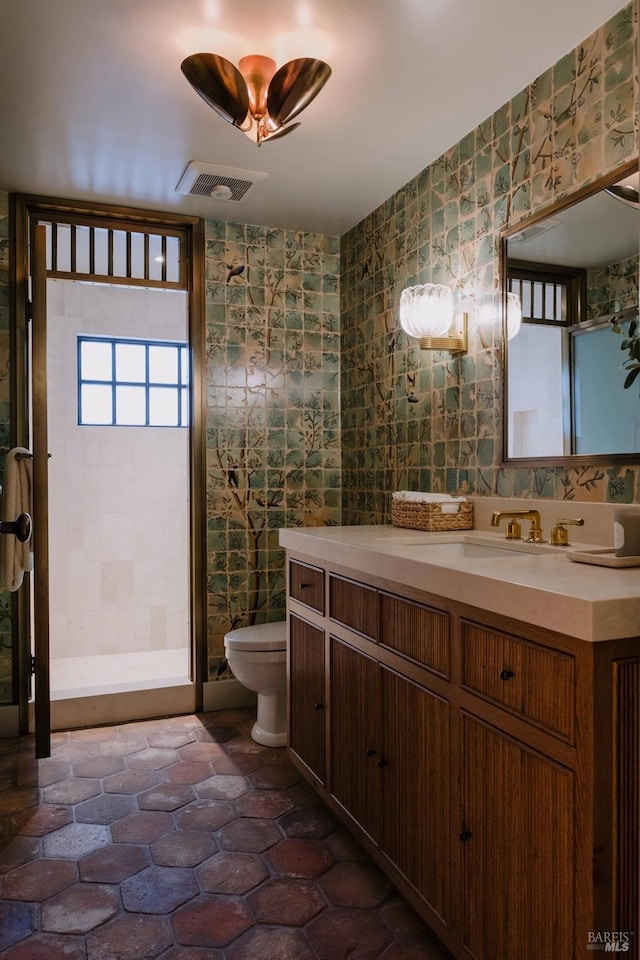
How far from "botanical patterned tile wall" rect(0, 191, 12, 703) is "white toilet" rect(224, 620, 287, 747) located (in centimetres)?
104

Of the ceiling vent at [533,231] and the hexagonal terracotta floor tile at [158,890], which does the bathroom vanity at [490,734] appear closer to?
the hexagonal terracotta floor tile at [158,890]

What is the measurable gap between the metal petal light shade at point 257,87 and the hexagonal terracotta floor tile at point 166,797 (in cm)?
227

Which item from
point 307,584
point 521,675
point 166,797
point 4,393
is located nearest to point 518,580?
point 521,675

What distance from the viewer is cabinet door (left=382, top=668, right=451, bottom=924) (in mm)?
1609

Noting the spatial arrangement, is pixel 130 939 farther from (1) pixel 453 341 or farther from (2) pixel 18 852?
(1) pixel 453 341

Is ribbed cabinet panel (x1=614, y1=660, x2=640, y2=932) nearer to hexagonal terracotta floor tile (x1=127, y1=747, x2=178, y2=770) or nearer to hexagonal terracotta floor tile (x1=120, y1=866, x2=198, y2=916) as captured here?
hexagonal terracotta floor tile (x1=120, y1=866, x2=198, y2=916)

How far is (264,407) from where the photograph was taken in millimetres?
3572

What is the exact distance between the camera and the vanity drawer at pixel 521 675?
3.98 feet

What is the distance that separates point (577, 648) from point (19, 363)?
111 inches

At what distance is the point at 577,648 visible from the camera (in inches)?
46.3

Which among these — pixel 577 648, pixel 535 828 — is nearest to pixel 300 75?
pixel 577 648

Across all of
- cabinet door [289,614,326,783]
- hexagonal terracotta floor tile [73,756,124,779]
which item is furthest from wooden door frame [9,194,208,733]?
cabinet door [289,614,326,783]

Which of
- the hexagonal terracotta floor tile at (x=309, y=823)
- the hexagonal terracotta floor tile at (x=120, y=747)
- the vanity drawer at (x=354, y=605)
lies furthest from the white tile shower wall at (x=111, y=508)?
the vanity drawer at (x=354, y=605)

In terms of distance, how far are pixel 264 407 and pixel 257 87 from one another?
1.68 m
